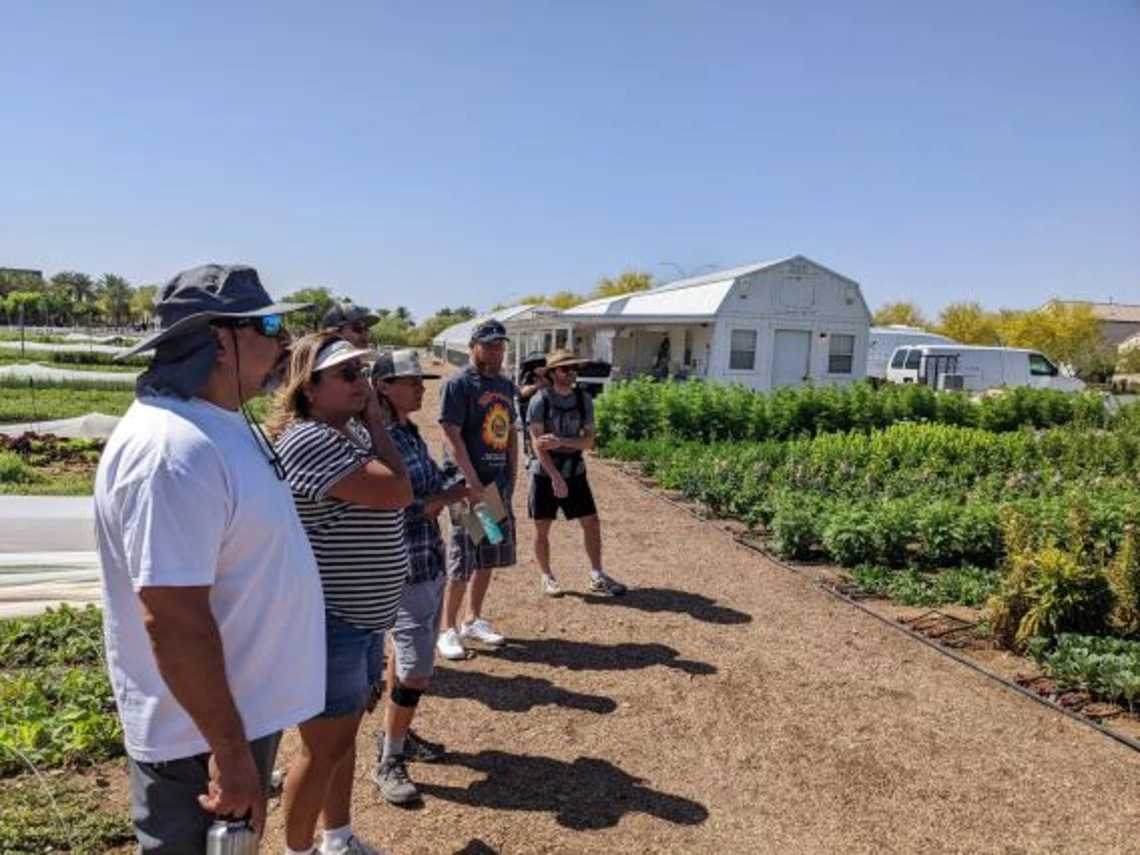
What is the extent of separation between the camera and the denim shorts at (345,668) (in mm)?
2576

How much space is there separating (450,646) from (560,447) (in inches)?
66.5

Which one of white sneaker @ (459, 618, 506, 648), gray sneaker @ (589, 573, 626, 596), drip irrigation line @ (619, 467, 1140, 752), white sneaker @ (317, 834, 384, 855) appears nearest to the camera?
white sneaker @ (317, 834, 384, 855)

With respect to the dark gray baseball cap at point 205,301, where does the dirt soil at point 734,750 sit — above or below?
below

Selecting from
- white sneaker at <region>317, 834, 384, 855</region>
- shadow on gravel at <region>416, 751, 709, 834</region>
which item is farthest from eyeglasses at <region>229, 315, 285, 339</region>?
shadow on gravel at <region>416, 751, 709, 834</region>

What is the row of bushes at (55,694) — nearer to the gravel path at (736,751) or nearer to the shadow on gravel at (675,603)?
the gravel path at (736,751)

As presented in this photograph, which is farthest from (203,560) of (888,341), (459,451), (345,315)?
(888,341)

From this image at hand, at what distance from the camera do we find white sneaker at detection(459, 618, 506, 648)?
537 cm

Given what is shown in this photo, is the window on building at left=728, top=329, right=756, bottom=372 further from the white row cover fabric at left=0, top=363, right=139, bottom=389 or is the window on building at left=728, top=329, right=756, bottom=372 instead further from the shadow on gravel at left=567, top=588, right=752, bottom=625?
the shadow on gravel at left=567, top=588, right=752, bottom=625

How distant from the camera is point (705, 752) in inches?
161

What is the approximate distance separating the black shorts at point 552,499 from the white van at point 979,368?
2550cm

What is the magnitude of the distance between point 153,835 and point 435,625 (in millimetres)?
1742

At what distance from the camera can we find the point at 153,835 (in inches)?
71.1

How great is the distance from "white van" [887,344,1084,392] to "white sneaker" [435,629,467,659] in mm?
26929

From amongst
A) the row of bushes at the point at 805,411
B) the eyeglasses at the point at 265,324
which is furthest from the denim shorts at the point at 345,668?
the row of bushes at the point at 805,411
